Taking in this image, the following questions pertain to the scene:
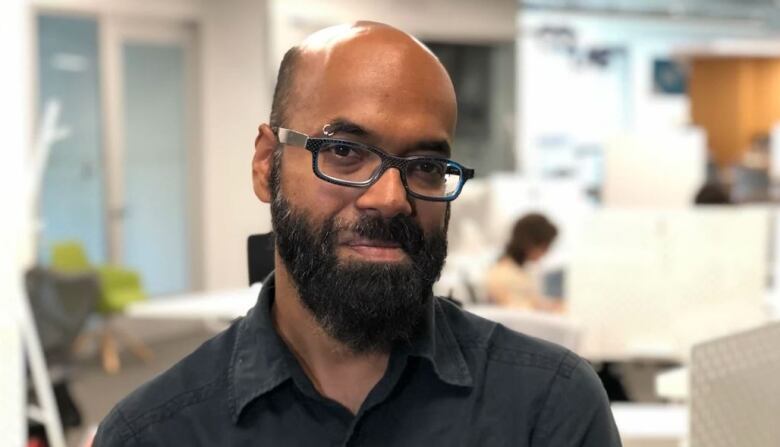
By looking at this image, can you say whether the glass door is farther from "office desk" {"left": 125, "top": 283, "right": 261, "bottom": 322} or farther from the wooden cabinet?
the wooden cabinet

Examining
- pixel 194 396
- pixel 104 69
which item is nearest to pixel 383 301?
pixel 194 396

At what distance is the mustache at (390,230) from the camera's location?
3.78 ft

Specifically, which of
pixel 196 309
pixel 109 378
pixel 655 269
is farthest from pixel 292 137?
pixel 109 378

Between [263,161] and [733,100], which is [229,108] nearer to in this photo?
[733,100]

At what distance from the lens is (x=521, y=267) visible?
574 centimetres

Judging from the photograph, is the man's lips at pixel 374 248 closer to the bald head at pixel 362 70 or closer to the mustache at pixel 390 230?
the mustache at pixel 390 230

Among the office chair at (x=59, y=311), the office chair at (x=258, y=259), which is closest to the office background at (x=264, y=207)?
the office chair at (x=59, y=311)

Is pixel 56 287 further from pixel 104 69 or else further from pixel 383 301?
pixel 383 301

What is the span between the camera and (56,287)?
560 cm

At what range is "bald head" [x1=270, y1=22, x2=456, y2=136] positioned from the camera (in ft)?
3.86

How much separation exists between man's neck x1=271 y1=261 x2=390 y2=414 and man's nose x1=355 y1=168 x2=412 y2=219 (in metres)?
0.14

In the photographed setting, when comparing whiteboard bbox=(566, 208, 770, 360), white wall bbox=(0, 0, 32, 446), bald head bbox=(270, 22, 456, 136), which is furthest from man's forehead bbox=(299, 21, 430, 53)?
whiteboard bbox=(566, 208, 770, 360)

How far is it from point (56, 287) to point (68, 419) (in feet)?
2.44

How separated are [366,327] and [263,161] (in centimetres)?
24
